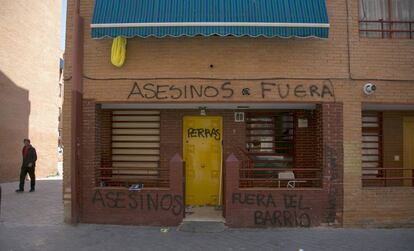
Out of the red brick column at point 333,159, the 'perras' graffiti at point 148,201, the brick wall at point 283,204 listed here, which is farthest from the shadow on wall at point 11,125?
the red brick column at point 333,159

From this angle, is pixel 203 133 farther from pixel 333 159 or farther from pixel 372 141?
pixel 372 141

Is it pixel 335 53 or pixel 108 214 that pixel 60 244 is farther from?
pixel 335 53

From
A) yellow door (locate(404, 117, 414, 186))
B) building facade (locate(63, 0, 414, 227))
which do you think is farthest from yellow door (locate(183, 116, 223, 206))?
yellow door (locate(404, 117, 414, 186))

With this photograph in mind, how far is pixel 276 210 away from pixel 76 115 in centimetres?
470

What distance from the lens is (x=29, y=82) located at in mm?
19781

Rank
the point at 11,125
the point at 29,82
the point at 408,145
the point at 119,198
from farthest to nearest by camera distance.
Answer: the point at 29,82 < the point at 11,125 < the point at 408,145 < the point at 119,198

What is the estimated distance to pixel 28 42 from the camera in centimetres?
1942

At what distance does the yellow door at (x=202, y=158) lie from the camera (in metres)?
11.7

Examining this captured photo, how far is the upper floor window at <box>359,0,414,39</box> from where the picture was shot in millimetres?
10180

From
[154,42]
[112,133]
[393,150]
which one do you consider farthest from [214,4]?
[393,150]

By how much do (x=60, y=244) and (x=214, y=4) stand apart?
552 cm

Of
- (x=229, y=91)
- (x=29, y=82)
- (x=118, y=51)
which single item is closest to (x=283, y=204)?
(x=229, y=91)

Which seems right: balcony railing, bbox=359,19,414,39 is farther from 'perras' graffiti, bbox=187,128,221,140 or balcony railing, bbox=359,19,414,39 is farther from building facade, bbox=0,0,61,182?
building facade, bbox=0,0,61,182

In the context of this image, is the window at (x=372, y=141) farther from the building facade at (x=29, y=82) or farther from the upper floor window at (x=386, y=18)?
the building facade at (x=29, y=82)
